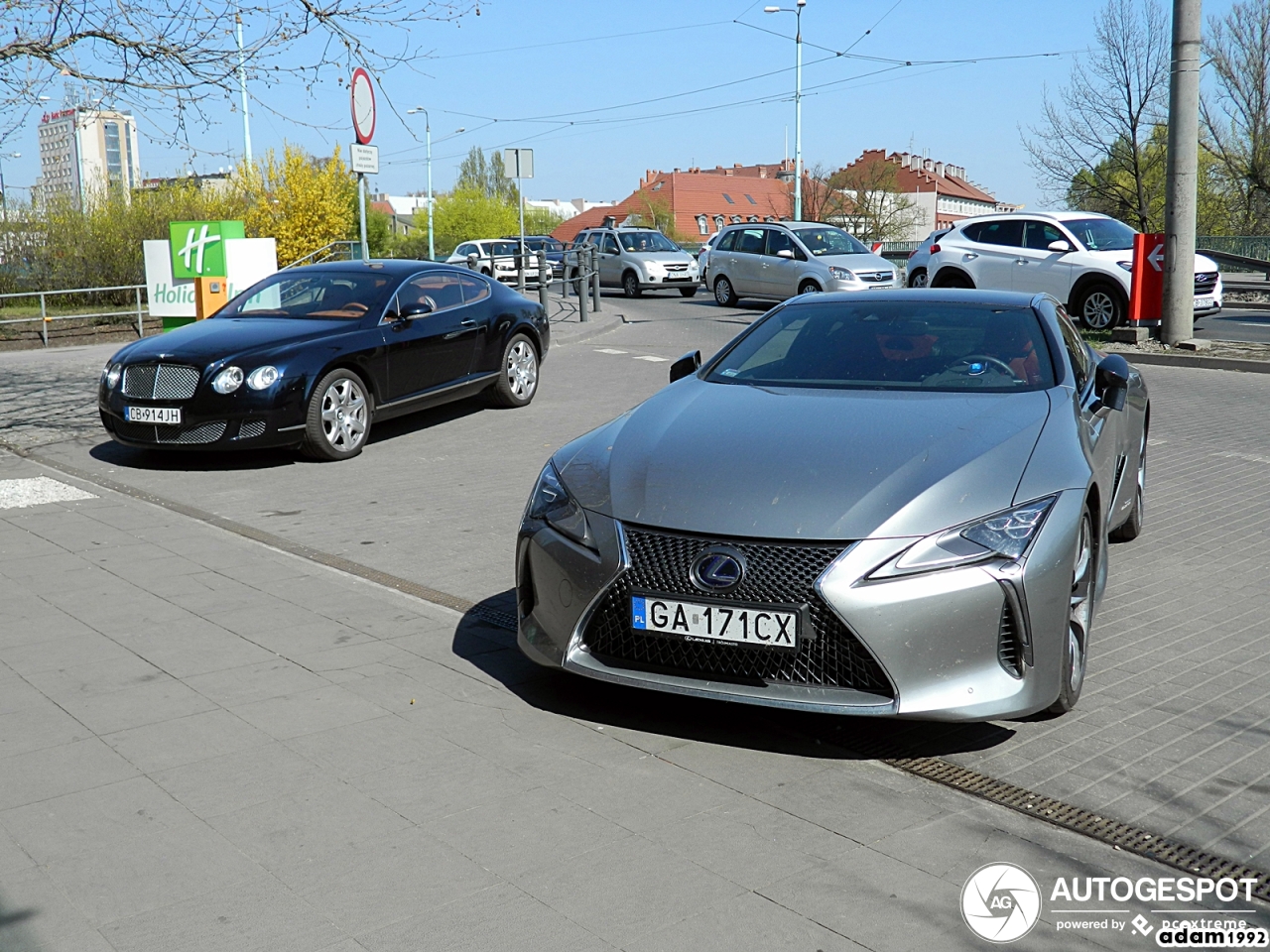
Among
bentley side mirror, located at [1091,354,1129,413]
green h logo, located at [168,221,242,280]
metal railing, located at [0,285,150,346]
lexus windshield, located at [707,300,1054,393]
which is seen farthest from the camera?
metal railing, located at [0,285,150,346]

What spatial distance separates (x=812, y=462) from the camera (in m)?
4.11

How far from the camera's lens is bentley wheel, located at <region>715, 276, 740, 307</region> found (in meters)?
25.1

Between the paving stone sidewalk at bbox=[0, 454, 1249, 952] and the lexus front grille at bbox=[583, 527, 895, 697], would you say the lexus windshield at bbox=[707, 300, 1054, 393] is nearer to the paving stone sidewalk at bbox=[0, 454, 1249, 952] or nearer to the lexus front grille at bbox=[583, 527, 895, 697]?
the lexus front grille at bbox=[583, 527, 895, 697]

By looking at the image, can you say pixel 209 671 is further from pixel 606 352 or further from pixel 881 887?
pixel 606 352

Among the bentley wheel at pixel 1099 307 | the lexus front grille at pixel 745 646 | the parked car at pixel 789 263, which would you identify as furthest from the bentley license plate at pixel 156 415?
the parked car at pixel 789 263

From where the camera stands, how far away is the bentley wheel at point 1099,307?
17.2 meters

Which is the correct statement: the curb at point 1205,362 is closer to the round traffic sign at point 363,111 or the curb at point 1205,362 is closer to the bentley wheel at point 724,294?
the round traffic sign at point 363,111

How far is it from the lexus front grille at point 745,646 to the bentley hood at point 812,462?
0.18 feet

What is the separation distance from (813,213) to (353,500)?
206 ft

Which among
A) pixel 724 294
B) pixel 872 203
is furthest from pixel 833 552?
pixel 872 203

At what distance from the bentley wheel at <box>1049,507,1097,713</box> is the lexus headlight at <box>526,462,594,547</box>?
1.56 m

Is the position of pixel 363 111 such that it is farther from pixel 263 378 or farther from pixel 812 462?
pixel 812 462

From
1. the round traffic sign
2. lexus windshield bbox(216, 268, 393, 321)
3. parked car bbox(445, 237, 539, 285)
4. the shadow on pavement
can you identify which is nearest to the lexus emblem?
the shadow on pavement

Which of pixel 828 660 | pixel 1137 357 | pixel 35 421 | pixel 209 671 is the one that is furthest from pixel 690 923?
pixel 1137 357
